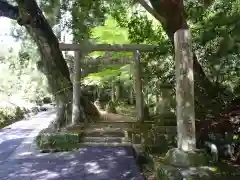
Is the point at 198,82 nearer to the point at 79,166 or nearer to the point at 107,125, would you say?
the point at 79,166

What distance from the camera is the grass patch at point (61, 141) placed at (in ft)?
→ 27.8

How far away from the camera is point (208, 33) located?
382cm

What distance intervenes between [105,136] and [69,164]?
2412 mm

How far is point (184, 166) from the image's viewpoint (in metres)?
4.42

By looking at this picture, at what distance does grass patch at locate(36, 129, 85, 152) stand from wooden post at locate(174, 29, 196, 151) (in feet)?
14.8

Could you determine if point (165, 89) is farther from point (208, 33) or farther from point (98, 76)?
point (98, 76)

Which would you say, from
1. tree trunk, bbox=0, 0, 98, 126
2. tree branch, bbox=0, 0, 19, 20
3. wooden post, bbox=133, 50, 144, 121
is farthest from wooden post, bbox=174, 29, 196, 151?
tree branch, bbox=0, 0, 19, 20

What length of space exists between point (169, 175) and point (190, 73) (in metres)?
1.65

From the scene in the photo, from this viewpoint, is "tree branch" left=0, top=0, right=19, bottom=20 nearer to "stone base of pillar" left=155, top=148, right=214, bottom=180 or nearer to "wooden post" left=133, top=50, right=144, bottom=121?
"wooden post" left=133, top=50, right=144, bottom=121

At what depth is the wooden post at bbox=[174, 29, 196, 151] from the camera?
15.1 feet

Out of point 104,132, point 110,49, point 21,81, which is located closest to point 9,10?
point 110,49

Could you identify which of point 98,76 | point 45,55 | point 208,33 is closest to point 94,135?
point 45,55

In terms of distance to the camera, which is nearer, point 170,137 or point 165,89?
point 170,137

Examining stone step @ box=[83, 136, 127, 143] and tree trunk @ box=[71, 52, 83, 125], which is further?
tree trunk @ box=[71, 52, 83, 125]
